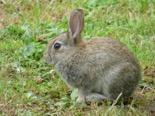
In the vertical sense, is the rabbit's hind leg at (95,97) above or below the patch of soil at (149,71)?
above

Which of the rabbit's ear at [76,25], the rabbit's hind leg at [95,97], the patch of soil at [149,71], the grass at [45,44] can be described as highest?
the rabbit's ear at [76,25]

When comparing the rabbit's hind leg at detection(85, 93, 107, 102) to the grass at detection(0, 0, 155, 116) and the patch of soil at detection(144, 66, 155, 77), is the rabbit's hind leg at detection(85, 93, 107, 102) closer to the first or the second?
the grass at detection(0, 0, 155, 116)

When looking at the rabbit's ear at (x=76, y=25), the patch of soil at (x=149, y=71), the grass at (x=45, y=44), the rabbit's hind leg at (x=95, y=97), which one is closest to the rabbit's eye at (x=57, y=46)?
the rabbit's ear at (x=76, y=25)

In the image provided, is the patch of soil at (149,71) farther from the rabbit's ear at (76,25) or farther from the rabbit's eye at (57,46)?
the rabbit's eye at (57,46)

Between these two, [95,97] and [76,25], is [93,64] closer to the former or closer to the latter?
[95,97]

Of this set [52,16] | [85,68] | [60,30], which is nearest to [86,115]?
[85,68]

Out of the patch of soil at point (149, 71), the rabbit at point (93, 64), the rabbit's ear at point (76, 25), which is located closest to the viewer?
the rabbit at point (93, 64)

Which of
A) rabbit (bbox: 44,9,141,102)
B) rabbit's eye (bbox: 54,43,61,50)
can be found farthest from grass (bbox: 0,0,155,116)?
rabbit's eye (bbox: 54,43,61,50)
